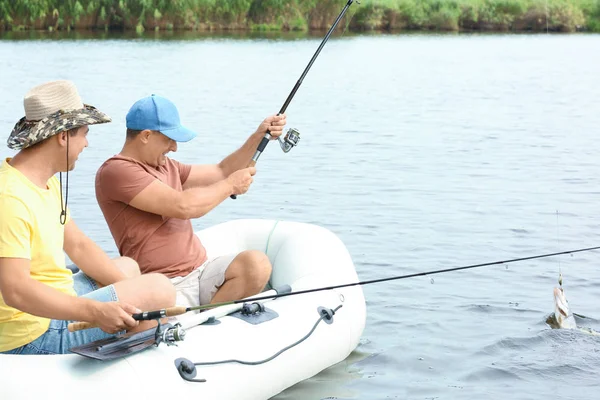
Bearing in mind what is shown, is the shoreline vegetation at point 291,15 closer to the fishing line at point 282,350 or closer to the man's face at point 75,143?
the fishing line at point 282,350

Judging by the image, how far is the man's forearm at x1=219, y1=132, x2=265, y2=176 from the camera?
4770mm

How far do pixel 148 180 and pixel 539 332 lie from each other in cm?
243

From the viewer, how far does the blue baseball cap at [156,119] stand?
163 inches

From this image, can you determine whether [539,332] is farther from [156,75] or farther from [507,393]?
[156,75]

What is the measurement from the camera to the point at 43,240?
11.0 feet

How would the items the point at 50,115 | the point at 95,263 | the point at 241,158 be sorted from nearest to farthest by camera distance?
the point at 50,115
the point at 95,263
the point at 241,158

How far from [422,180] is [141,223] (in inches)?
237

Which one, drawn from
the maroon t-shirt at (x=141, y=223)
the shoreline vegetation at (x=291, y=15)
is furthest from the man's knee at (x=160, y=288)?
the shoreline vegetation at (x=291, y=15)

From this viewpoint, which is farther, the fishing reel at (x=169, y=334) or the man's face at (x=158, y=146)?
the man's face at (x=158, y=146)

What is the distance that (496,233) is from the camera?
776cm

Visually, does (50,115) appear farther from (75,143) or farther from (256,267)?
(256,267)

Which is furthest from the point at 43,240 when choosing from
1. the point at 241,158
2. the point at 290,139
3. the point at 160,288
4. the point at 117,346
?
the point at 290,139

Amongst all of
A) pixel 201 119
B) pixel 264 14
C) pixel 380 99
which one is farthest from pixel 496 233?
pixel 264 14

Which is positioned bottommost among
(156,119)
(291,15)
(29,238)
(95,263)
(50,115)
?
(291,15)
